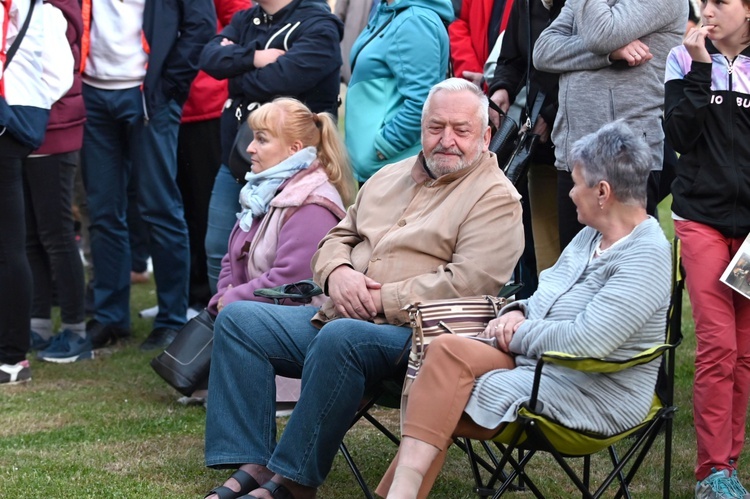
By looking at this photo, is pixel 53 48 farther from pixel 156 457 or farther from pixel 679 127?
pixel 679 127

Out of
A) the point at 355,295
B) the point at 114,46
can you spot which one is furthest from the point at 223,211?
the point at 355,295

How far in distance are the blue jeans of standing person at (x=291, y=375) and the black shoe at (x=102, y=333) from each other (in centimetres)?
284

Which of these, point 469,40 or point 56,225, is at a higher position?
point 469,40

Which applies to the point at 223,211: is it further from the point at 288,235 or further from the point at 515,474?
the point at 515,474

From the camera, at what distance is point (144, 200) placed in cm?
665

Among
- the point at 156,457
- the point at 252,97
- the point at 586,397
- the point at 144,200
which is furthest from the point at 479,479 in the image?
the point at 144,200

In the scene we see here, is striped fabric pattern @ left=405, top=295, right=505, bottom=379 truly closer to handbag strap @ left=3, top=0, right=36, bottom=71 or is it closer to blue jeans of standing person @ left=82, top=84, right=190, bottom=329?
handbag strap @ left=3, top=0, right=36, bottom=71

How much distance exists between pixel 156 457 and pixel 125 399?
42.9 inches

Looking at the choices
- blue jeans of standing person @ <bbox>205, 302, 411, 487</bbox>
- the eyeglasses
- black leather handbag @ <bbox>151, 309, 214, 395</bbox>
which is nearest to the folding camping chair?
blue jeans of standing person @ <bbox>205, 302, 411, 487</bbox>

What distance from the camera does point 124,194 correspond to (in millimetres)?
6875

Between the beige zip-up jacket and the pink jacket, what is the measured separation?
0.39m

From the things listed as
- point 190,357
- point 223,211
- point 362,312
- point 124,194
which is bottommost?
point 190,357

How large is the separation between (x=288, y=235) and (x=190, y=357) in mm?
775

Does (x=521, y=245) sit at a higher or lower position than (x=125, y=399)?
higher
